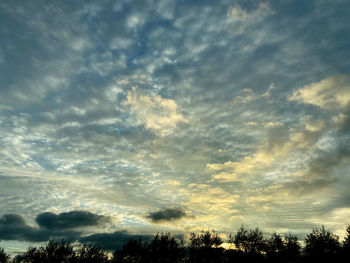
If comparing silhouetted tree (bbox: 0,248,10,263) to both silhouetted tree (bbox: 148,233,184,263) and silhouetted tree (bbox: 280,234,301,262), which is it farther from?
silhouetted tree (bbox: 280,234,301,262)

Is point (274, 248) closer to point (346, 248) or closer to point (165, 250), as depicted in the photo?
point (346, 248)

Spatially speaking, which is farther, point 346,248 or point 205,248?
point 205,248

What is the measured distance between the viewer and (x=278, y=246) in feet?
240

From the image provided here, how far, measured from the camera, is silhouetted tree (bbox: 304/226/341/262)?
Answer: 197 ft

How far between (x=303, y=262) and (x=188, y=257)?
37.6 meters

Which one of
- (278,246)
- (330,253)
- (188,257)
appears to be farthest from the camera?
(188,257)

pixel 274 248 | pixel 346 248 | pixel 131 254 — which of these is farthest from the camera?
pixel 131 254

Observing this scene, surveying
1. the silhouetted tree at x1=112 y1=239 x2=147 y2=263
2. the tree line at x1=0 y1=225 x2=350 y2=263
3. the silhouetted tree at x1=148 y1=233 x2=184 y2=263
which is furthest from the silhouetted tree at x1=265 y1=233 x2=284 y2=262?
the silhouetted tree at x1=112 y1=239 x2=147 y2=263

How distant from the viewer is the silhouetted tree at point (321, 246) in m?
60.2

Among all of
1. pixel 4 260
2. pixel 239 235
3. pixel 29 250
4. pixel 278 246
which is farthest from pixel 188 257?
pixel 4 260

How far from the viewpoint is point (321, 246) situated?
213 feet

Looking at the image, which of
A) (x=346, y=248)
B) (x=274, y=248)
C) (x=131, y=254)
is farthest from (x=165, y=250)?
(x=346, y=248)

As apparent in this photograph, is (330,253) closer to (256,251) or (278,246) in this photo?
(278,246)

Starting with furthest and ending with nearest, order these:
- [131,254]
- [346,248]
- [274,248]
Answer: [131,254]
[274,248]
[346,248]
